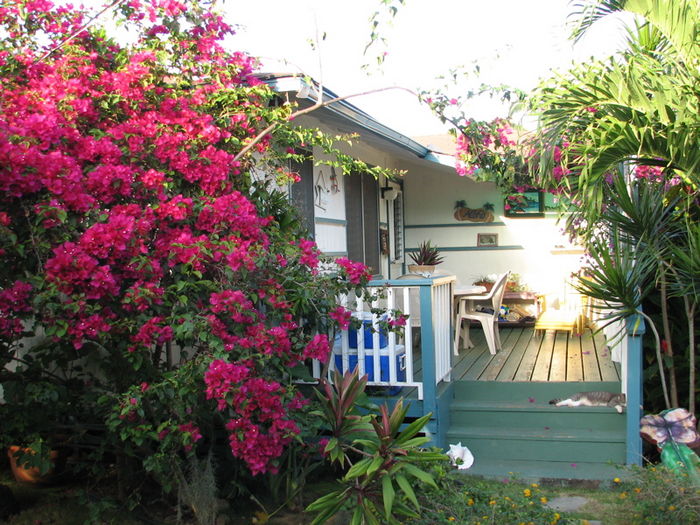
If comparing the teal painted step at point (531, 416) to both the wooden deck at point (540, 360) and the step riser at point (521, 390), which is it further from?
the wooden deck at point (540, 360)

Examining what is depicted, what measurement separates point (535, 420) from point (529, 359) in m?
1.65

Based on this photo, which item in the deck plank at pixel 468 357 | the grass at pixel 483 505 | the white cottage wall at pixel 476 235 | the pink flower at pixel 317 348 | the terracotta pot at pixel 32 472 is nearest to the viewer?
the grass at pixel 483 505

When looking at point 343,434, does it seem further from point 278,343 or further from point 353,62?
point 353,62

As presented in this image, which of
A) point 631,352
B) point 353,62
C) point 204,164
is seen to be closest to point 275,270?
point 204,164

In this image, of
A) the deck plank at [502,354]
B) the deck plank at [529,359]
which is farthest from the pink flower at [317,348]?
the deck plank at [529,359]

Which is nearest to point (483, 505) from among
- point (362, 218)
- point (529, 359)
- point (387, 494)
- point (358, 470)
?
point (387, 494)

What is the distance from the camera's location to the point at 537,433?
17.6ft

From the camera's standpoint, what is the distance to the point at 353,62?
5121mm

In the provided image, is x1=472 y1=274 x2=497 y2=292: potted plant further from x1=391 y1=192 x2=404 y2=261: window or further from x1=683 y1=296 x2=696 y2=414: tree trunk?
x1=683 y1=296 x2=696 y2=414: tree trunk

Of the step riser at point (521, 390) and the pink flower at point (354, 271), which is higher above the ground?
the pink flower at point (354, 271)

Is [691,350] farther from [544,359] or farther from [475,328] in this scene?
[475,328]

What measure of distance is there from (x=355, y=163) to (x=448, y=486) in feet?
7.99

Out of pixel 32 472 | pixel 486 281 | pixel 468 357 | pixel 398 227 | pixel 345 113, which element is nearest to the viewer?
pixel 32 472

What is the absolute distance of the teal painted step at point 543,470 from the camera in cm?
494
